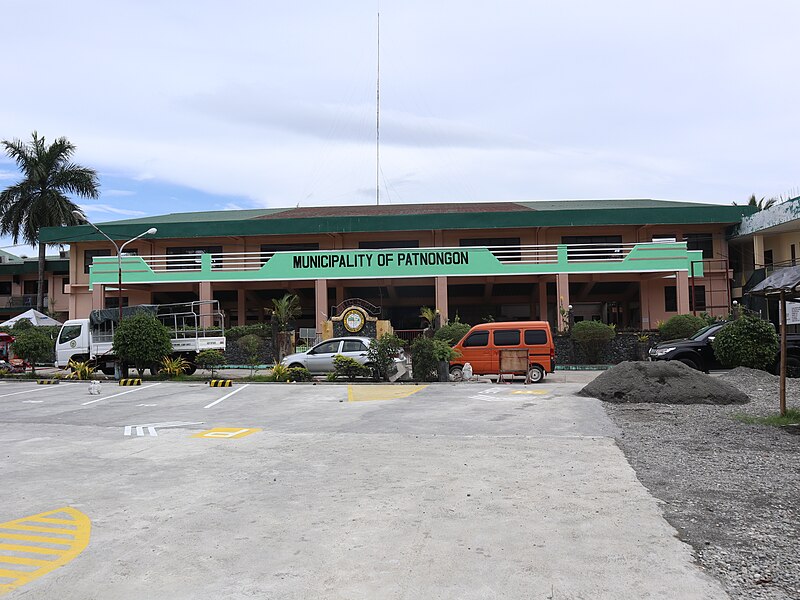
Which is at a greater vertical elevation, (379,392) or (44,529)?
(44,529)

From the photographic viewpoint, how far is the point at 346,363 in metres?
21.0

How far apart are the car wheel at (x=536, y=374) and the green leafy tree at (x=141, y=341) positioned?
42.3 ft

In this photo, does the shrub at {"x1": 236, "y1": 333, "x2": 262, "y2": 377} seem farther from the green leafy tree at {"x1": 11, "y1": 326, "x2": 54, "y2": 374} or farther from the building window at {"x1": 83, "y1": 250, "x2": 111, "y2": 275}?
the building window at {"x1": 83, "y1": 250, "x2": 111, "y2": 275}

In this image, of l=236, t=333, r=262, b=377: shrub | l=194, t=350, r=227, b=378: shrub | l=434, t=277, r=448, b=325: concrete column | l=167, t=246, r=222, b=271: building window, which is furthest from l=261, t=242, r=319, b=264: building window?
l=194, t=350, r=227, b=378: shrub

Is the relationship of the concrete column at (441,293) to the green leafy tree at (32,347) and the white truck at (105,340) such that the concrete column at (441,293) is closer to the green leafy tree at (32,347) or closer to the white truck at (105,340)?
the white truck at (105,340)

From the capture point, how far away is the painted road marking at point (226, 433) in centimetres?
1096

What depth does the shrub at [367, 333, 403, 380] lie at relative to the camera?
2086cm

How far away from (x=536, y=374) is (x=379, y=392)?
5.33 metres

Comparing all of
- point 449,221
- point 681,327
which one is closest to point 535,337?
point 681,327

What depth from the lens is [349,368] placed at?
829 inches

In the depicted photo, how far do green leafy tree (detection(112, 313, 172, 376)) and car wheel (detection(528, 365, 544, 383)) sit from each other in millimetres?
12894

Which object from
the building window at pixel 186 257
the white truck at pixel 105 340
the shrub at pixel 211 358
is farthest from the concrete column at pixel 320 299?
the shrub at pixel 211 358

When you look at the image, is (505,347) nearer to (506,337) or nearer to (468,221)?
(506,337)

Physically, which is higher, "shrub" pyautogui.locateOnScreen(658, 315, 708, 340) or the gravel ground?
"shrub" pyautogui.locateOnScreen(658, 315, 708, 340)
